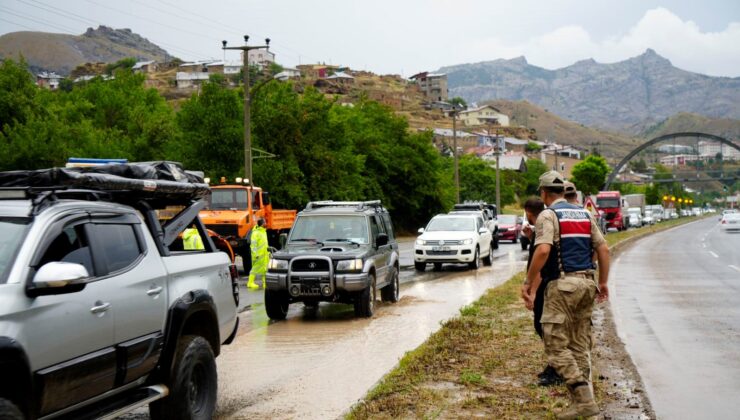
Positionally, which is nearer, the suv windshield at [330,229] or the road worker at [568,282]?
the road worker at [568,282]

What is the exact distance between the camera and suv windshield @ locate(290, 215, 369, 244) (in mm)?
14326

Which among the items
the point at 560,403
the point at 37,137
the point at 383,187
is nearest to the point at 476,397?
the point at 560,403

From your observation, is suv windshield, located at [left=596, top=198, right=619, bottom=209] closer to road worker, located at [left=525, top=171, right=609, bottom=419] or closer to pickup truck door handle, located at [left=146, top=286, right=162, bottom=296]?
road worker, located at [left=525, top=171, right=609, bottom=419]

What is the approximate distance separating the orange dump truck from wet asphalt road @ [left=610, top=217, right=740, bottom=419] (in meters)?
10.6

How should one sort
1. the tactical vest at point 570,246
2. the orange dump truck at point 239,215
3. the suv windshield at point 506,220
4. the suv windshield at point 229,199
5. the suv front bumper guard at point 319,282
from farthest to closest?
the suv windshield at point 506,220 → the suv windshield at point 229,199 → the orange dump truck at point 239,215 → the suv front bumper guard at point 319,282 → the tactical vest at point 570,246

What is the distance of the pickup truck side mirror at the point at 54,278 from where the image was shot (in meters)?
4.39

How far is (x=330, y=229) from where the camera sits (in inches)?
571

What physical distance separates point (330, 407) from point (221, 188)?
17.9m

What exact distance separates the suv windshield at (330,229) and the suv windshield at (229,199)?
9.85 metres

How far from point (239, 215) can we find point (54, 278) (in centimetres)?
1936

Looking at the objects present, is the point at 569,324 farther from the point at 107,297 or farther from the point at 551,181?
the point at 107,297

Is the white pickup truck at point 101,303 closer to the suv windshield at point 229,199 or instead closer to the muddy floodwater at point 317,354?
the muddy floodwater at point 317,354

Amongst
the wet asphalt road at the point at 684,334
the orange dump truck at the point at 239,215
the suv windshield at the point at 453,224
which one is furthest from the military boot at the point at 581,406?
the suv windshield at the point at 453,224

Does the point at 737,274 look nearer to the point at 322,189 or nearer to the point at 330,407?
the point at 330,407
